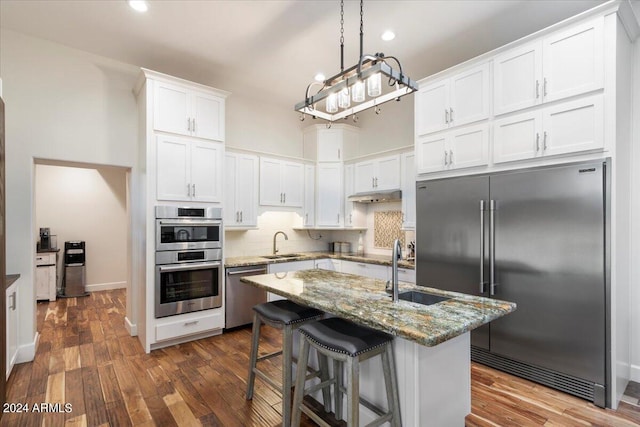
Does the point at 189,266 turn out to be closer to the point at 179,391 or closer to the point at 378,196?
the point at 179,391

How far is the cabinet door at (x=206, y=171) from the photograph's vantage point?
3730mm

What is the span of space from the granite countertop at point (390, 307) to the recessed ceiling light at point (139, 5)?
8.21ft

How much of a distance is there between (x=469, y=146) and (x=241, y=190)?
2.86 meters

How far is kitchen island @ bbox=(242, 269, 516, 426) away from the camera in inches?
59.9

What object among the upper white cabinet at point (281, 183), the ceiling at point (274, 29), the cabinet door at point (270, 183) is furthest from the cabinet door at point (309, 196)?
the ceiling at point (274, 29)

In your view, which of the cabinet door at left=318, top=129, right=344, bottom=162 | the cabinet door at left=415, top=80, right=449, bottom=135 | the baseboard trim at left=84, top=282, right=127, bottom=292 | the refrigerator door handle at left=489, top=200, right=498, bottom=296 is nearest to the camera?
the refrigerator door handle at left=489, top=200, right=498, bottom=296

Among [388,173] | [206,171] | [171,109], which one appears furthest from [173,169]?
[388,173]

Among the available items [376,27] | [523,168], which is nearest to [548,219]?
[523,168]

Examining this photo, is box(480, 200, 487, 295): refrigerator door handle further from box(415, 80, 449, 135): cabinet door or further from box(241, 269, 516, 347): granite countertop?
box(241, 269, 516, 347): granite countertop

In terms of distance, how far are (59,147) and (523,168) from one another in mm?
4584

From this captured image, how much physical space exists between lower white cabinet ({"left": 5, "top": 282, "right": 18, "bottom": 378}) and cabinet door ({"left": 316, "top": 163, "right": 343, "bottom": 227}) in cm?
358

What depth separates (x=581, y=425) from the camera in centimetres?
218

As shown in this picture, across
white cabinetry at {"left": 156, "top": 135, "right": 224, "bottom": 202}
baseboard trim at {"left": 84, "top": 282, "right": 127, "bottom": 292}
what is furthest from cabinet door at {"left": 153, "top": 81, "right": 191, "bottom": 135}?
baseboard trim at {"left": 84, "top": 282, "right": 127, "bottom": 292}

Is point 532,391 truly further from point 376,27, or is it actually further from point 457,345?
point 376,27
